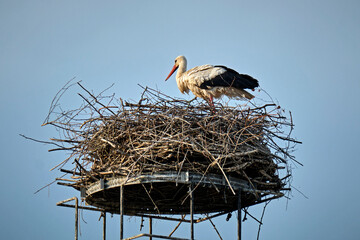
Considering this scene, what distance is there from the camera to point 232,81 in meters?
13.4

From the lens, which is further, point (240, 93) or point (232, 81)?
point (240, 93)

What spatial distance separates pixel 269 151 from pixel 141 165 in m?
2.04

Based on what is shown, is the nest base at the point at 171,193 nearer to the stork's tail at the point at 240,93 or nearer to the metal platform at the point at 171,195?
the metal platform at the point at 171,195

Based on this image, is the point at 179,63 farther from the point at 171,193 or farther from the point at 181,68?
the point at 171,193

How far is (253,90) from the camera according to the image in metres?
13.5

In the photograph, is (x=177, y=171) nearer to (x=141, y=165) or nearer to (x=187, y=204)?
(x=141, y=165)

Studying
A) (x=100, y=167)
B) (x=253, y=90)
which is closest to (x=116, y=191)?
(x=100, y=167)

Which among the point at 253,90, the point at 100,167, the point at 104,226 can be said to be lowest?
the point at 104,226

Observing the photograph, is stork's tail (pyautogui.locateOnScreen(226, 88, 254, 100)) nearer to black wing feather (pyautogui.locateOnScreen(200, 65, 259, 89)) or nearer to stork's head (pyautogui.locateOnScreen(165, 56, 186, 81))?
black wing feather (pyautogui.locateOnScreen(200, 65, 259, 89))

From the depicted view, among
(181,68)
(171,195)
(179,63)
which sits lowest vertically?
(171,195)

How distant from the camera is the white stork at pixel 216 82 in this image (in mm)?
13445

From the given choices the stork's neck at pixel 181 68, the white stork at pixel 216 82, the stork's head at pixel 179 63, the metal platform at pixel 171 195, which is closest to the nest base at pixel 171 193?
the metal platform at pixel 171 195

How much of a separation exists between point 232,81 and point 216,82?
0.34 m

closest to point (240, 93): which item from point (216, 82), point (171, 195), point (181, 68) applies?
point (216, 82)
